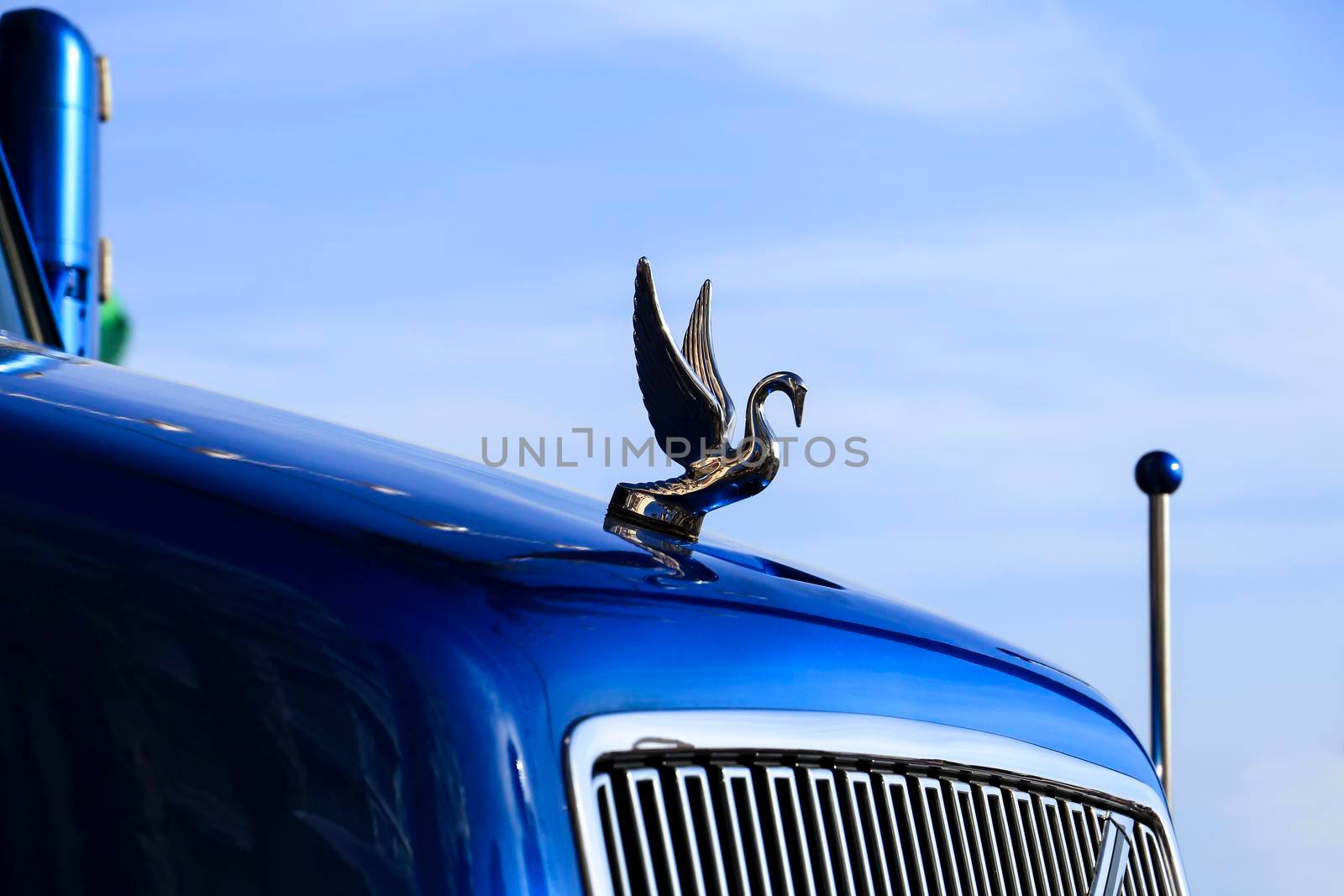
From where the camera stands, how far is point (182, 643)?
1079mm

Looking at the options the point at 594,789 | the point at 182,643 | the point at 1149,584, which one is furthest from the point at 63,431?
the point at 1149,584

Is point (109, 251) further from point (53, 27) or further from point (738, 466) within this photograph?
point (738, 466)

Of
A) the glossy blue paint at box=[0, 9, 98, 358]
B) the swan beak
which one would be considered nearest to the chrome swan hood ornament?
the swan beak

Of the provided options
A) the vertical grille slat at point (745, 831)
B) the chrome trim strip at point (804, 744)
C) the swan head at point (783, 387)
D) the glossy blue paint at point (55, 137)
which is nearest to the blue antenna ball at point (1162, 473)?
the chrome trim strip at point (804, 744)

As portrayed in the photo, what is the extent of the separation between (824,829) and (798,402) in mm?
467

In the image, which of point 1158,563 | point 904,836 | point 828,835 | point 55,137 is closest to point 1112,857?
point 904,836

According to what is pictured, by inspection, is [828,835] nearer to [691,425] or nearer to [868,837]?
[868,837]

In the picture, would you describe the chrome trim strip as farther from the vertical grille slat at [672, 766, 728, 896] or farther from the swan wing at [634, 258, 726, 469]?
the swan wing at [634, 258, 726, 469]

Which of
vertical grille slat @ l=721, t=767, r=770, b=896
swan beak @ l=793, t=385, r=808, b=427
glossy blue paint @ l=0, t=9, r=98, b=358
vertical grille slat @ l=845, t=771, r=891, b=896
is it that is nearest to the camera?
vertical grille slat @ l=721, t=767, r=770, b=896

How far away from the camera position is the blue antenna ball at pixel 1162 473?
10.8ft

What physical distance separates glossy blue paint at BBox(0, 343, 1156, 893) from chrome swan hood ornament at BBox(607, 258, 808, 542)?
2.1 inches

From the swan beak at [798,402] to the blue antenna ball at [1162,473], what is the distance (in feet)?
6.39

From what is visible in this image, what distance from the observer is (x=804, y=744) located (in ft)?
4.10

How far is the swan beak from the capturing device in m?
1.54
